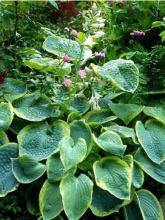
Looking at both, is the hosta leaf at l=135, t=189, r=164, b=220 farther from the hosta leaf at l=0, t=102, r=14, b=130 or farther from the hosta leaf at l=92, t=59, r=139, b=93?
the hosta leaf at l=0, t=102, r=14, b=130

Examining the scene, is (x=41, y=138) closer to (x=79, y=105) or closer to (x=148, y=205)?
(x=79, y=105)

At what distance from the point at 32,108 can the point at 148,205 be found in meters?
0.78

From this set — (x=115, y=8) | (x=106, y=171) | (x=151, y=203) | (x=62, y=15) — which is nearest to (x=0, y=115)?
(x=106, y=171)

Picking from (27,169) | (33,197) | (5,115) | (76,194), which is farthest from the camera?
(5,115)

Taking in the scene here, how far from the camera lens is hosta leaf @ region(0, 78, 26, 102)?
2.44 metres

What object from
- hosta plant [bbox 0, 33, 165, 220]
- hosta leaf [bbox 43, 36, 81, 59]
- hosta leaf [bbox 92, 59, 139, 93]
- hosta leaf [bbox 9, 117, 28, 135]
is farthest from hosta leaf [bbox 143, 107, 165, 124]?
hosta leaf [bbox 9, 117, 28, 135]

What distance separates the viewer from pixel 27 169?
2.08 meters

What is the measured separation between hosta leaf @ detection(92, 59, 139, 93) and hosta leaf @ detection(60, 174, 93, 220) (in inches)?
24.0

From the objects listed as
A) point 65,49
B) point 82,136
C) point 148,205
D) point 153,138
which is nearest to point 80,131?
point 82,136

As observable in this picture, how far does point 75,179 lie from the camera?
204 centimetres

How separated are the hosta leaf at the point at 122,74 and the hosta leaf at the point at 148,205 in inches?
22.1

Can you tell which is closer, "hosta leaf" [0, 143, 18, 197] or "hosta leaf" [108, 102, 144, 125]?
"hosta leaf" [0, 143, 18, 197]

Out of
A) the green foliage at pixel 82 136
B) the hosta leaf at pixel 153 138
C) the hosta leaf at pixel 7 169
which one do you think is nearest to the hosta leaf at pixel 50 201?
the green foliage at pixel 82 136

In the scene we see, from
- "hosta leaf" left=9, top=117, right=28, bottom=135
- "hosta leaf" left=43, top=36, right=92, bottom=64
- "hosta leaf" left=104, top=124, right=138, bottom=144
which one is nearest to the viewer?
"hosta leaf" left=104, top=124, right=138, bottom=144
